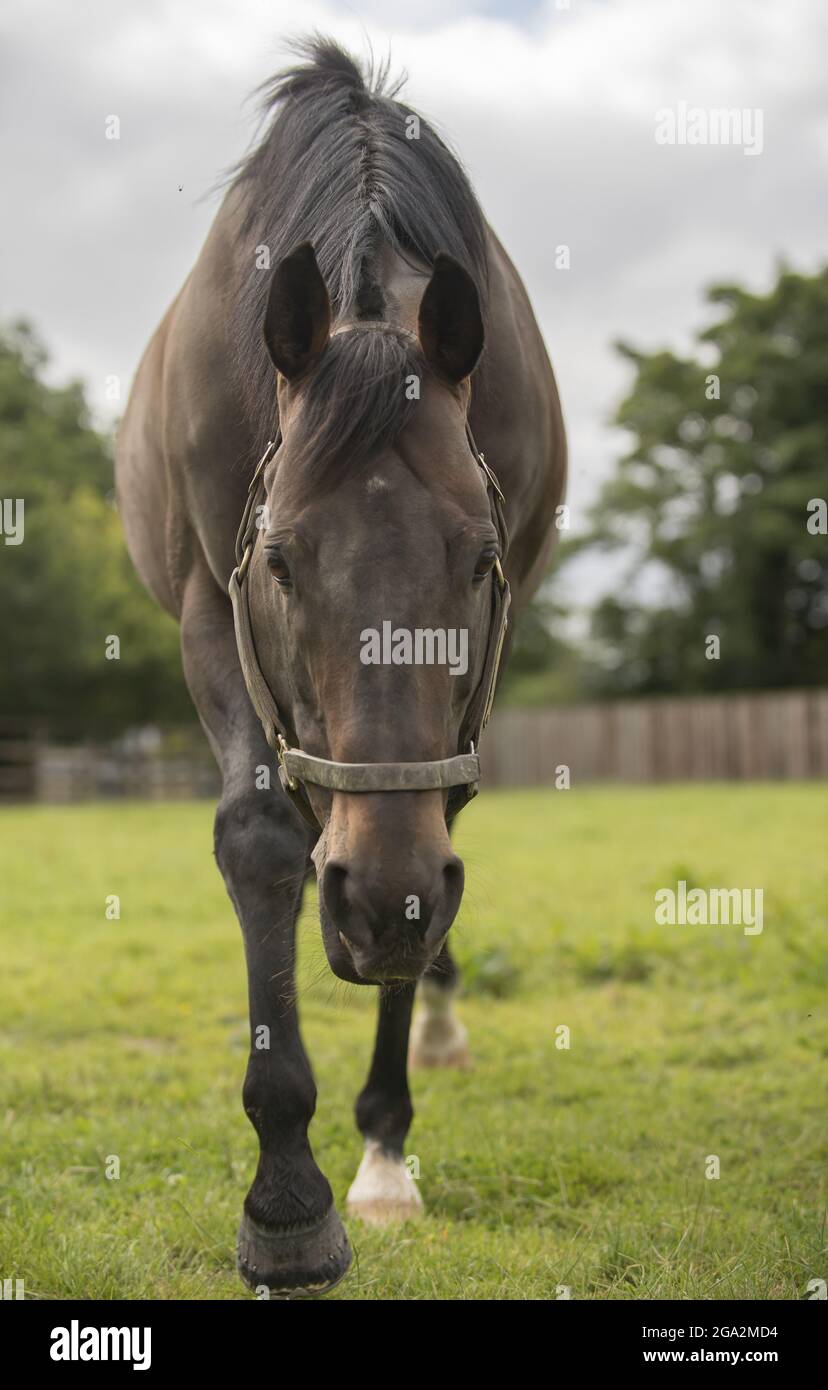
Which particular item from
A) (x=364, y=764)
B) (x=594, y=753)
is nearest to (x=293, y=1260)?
(x=364, y=764)

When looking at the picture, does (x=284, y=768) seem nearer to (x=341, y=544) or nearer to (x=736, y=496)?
(x=341, y=544)

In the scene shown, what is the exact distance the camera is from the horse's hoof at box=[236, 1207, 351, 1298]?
2988 millimetres

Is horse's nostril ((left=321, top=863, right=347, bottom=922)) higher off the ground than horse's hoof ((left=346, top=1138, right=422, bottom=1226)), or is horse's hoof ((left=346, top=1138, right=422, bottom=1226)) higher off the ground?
horse's nostril ((left=321, top=863, right=347, bottom=922))

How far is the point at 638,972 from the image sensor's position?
702cm

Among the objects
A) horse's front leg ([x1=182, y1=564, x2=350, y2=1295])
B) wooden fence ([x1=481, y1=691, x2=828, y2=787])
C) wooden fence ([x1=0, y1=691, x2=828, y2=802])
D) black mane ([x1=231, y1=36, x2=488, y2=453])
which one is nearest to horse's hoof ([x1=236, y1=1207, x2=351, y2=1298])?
horse's front leg ([x1=182, y1=564, x2=350, y2=1295])

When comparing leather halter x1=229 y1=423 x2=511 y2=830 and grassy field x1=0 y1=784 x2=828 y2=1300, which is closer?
leather halter x1=229 y1=423 x2=511 y2=830

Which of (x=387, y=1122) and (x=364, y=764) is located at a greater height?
(x=364, y=764)

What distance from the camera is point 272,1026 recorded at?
126 inches

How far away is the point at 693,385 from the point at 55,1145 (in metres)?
35.0

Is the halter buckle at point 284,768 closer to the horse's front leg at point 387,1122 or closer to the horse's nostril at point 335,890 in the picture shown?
the horse's nostril at point 335,890

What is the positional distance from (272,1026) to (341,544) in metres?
1.26

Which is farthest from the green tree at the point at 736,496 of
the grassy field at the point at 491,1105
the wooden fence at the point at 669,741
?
the grassy field at the point at 491,1105

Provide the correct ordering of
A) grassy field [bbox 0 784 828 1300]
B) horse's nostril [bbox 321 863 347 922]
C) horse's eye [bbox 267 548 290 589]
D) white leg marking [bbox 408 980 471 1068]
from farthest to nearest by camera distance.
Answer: white leg marking [bbox 408 980 471 1068] → grassy field [bbox 0 784 828 1300] → horse's eye [bbox 267 548 290 589] → horse's nostril [bbox 321 863 347 922]

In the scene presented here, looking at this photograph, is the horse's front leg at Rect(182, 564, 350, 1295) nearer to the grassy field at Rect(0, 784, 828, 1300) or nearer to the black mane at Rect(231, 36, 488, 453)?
the grassy field at Rect(0, 784, 828, 1300)
